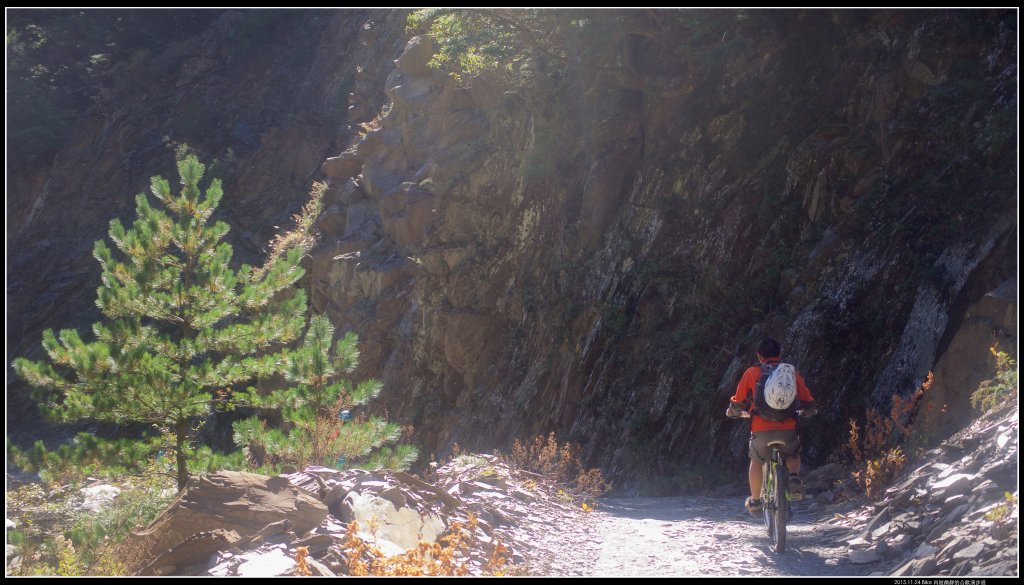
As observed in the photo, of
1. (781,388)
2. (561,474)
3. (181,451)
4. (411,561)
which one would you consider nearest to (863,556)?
(781,388)

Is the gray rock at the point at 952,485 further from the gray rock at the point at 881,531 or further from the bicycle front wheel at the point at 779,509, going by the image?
the bicycle front wheel at the point at 779,509

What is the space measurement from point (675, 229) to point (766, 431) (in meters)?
8.07

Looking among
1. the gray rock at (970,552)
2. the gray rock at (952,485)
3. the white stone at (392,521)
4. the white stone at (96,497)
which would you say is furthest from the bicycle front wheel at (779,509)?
the white stone at (96,497)

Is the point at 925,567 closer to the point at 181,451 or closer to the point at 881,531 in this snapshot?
Answer: the point at 881,531

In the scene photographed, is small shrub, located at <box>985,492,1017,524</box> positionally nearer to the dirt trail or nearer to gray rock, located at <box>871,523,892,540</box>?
the dirt trail

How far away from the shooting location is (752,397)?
21.3 ft

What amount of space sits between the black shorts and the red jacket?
0.12 feet

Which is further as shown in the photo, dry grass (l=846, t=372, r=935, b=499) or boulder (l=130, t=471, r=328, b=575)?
dry grass (l=846, t=372, r=935, b=499)

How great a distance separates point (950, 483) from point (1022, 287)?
3.02 m

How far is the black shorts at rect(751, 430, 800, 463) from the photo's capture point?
624 centimetres

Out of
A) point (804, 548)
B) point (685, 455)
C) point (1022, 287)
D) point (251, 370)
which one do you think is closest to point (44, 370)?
point (251, 370)

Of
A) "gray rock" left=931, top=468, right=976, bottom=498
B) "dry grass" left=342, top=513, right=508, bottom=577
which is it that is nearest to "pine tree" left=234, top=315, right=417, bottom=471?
"dry grass" left=342, top=513, right=508, bottom=577

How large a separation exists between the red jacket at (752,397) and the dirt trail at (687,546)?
917mm

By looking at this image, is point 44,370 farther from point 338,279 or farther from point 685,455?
point 338,279
